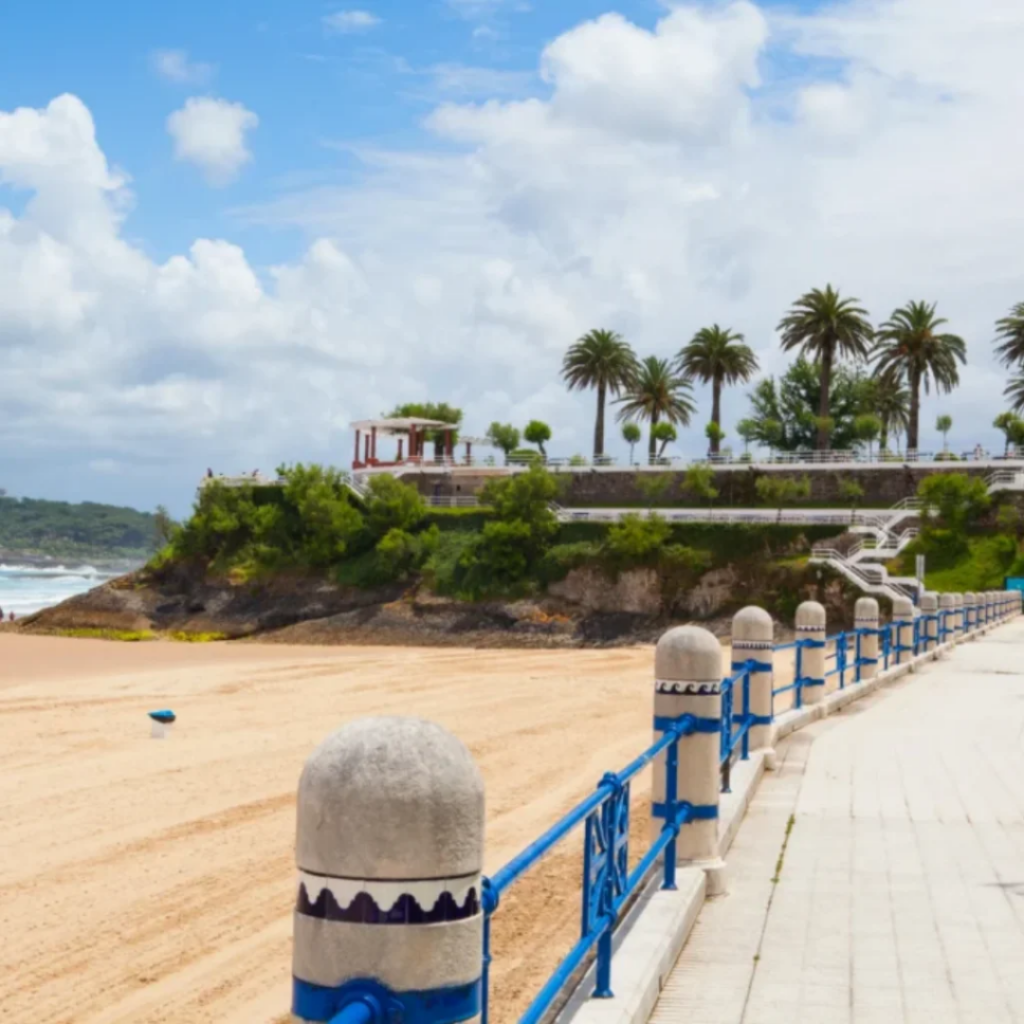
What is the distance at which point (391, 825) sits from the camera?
277 cm

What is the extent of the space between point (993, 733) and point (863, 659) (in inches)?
205

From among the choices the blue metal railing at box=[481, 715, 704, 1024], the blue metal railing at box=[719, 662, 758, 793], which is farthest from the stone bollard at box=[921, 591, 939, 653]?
the blue metal railing at box=[481, 715, 704, 1024]

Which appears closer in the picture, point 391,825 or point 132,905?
point 391,825

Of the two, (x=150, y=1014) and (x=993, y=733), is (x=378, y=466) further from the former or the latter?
(x=150, y=1014)

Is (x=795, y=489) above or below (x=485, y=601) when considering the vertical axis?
above

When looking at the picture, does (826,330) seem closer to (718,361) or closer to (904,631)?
(718,361)

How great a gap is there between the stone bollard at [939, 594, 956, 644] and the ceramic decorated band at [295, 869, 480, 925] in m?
29.4

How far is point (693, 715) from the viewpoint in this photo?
25.4 ft

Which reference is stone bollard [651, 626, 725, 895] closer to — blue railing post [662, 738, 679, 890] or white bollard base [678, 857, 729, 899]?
white bollard base [678, 857, 729, 899]

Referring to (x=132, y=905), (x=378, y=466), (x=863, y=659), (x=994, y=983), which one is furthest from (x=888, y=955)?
(x=378, y=466)

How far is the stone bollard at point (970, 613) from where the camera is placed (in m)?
36.1

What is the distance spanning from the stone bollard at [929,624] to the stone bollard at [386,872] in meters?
26.1

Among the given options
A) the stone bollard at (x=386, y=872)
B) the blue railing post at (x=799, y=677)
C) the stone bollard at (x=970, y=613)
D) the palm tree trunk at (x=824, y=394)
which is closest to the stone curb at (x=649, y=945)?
the stone bollard at (x=386, y=872)

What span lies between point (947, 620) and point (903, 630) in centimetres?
788
